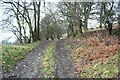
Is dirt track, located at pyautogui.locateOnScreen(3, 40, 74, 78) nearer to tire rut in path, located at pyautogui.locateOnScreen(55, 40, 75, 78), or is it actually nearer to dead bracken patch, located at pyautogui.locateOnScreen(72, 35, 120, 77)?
tire rut in path, located at pyautogui.locateOnScreen(55, 40, 75, 78)

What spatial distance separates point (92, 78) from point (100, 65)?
1311 millimetres

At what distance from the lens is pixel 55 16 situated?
36719 millimetres

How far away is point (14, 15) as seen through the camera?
30094mm

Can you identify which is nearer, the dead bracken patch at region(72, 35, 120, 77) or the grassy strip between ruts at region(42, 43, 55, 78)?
the grassy strip between ruts at region(42, 43, 55, 78)

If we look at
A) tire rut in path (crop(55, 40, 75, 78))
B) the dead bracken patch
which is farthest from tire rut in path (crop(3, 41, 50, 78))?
the dead bracken patch

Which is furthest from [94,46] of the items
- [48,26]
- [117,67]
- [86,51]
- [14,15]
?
[48,26]

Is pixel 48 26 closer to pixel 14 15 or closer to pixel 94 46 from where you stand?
pixel 14 15

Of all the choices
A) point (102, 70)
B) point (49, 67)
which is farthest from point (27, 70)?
point (102, 70)

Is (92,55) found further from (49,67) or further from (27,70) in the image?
(27,70)

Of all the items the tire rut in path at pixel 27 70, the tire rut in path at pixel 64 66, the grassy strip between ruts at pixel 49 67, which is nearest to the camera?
the tire rut in path at pixel 64 66

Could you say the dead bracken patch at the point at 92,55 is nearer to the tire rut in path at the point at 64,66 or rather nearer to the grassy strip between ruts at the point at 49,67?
the tire rut in path at the point at 64,66

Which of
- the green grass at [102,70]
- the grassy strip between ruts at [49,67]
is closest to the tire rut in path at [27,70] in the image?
the grassy strip between ruts at [49,67]

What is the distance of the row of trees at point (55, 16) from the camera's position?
17.8 m

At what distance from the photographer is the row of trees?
58.5 feet
